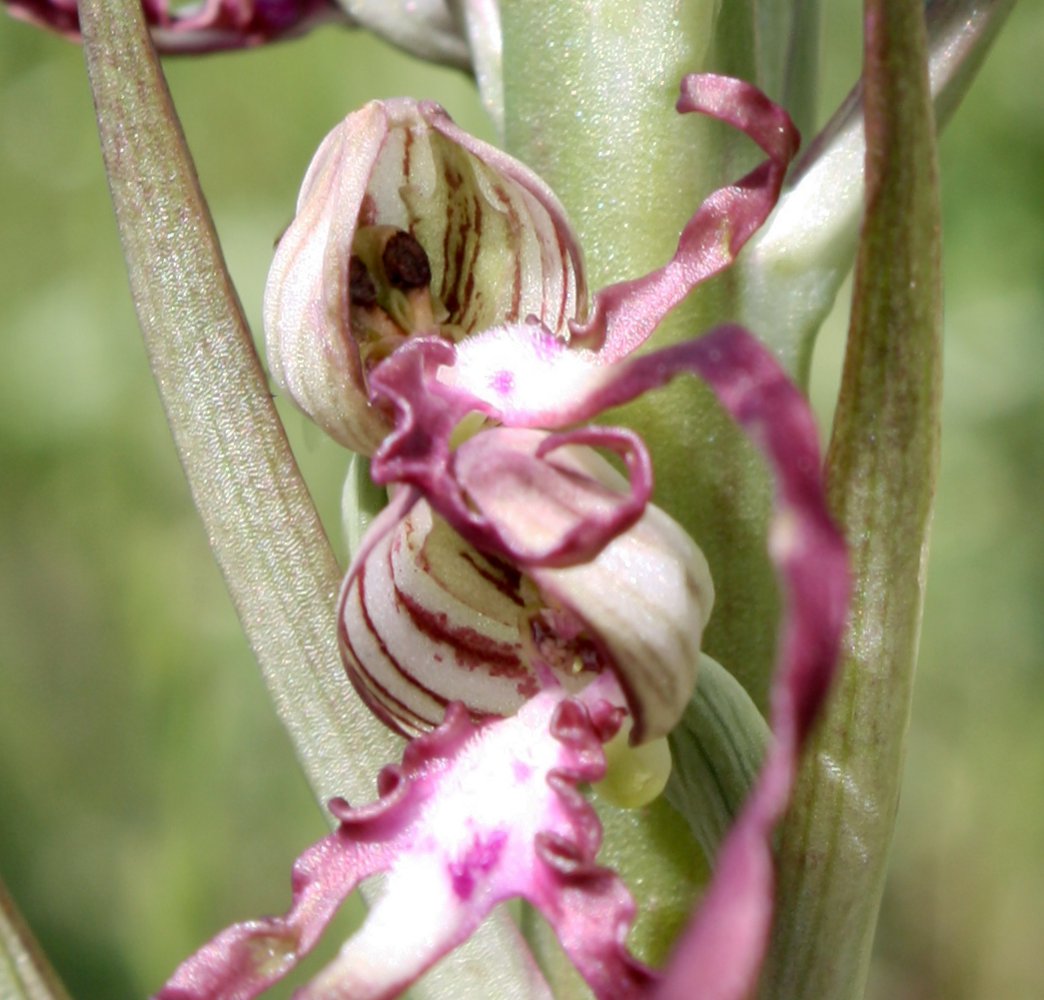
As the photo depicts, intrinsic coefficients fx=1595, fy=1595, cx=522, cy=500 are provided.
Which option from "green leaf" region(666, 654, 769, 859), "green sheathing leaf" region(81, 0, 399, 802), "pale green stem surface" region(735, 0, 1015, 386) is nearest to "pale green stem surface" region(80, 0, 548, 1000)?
"green sheathing leaf" region(81, 0, 399, 802)

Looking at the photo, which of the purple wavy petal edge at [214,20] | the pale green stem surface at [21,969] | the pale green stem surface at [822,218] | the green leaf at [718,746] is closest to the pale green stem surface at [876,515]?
the green leaf at [718,746]

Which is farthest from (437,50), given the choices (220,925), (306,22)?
(220,925)

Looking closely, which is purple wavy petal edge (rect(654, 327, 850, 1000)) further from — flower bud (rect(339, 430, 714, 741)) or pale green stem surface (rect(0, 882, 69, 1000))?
pale green stem surface (rect(0, 882, 69, 1000))

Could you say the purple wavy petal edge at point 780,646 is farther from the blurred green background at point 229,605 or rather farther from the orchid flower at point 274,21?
the blurred green background at point 229,605

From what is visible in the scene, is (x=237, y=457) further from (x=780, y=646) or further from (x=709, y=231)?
(x=780, y=646)

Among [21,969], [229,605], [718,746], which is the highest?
[718,746]

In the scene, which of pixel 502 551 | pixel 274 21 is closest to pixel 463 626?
pixel 502 551
